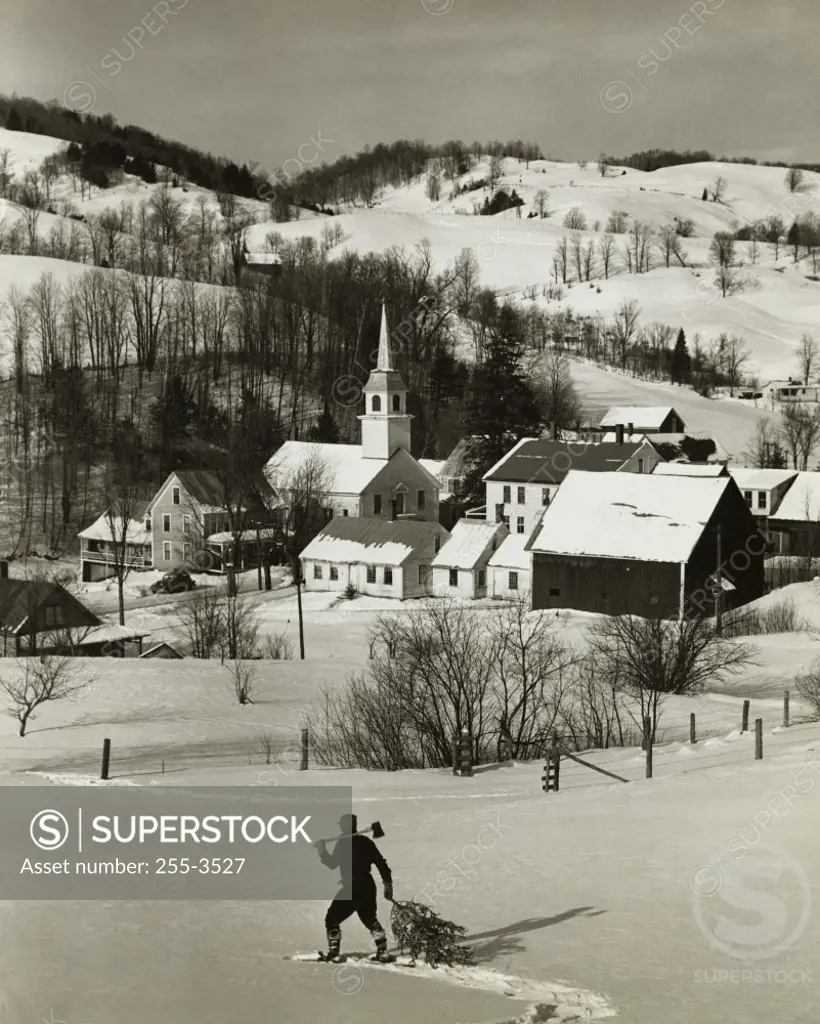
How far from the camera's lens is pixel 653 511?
38469 millimetres

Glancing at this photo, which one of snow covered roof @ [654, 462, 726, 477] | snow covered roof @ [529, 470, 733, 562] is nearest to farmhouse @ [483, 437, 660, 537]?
snow covered roof @ [654, 462, 726, 477]

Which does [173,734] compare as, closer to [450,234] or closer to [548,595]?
[548,595]

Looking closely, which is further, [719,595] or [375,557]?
[375,557]

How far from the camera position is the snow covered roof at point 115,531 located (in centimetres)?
4659

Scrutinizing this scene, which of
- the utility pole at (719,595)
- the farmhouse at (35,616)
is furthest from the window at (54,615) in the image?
the utility pole at (719,595)

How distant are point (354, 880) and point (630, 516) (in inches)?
1159

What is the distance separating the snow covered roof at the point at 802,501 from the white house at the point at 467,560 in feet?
45.0

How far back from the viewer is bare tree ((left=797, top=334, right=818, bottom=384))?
3413 inches

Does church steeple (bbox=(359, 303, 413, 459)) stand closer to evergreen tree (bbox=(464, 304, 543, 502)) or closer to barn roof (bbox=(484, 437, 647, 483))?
barn roof (bbox=(484, 437, 647, 483))

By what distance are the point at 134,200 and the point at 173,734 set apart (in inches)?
3831

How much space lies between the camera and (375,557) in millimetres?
41875

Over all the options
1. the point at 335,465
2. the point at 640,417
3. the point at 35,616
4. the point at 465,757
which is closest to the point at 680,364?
the point at 640,417

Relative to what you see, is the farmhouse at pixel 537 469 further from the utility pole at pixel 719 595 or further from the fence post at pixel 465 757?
the fence post at pixel 465 757

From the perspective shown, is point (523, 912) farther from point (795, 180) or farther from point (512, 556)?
point (795, 180)
